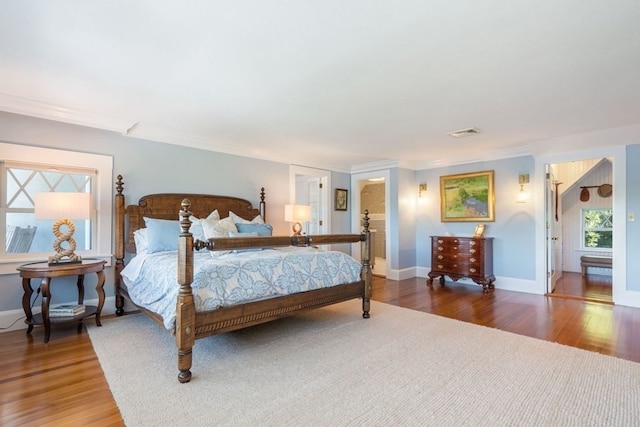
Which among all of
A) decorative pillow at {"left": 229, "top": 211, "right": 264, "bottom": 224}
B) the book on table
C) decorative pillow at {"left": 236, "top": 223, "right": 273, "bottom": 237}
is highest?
decorative pillow at {"left": 229, "top": 211, "right": 264, "bottom": 224}

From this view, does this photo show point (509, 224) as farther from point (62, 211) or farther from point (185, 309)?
point (62, 211)

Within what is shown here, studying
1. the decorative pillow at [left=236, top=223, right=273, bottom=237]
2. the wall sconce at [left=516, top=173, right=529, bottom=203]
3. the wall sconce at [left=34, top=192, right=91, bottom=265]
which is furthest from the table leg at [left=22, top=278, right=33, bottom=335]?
the wall sconce at [left=516, top=173, right=529, bottom=203]

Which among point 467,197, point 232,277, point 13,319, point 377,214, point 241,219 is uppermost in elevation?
point 467,197

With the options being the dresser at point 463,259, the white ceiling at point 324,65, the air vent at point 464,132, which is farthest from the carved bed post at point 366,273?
the dresser at point 463,259

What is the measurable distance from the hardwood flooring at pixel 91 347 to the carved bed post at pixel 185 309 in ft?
1.42

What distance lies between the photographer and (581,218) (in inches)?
261

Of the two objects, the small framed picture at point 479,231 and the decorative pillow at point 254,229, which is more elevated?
the decorative pillow at point 254,229

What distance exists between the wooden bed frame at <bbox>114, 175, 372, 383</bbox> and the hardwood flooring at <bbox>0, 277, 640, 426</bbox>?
1.74 ft

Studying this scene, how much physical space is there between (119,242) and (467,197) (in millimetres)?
5324

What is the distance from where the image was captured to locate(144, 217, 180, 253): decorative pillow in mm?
3480

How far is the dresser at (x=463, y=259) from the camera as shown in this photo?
5.05m

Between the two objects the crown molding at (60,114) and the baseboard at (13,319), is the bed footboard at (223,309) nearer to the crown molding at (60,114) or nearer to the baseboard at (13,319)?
the crown molding at (60,114)

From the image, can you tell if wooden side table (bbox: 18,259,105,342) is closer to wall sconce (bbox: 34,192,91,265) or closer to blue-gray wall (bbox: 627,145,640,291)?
wall sconce (bbox: 34,192,91,265)

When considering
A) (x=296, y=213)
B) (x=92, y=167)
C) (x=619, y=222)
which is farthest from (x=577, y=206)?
(x=92, y=167)
